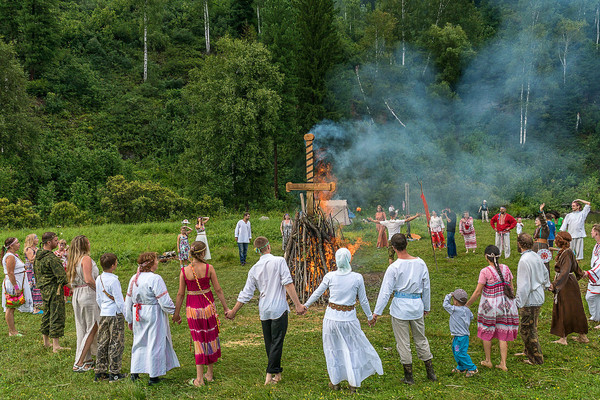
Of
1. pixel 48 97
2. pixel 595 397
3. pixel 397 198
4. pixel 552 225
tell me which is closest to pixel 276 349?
pixel 595 397

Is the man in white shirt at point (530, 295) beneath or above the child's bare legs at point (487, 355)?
above

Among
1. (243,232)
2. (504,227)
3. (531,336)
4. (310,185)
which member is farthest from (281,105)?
(531,336)

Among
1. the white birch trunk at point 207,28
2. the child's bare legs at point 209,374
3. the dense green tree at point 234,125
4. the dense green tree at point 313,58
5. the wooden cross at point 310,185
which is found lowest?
the child's bare legs at point 209,374

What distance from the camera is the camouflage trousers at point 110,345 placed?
6500 millimetres

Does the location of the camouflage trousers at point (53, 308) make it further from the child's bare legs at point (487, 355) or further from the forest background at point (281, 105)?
the forest background at point (281, 105)

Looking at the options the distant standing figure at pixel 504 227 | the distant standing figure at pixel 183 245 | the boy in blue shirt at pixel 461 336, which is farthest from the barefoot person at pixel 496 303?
the distant standing figure at pixel 183 245

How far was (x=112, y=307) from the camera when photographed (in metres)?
6.59

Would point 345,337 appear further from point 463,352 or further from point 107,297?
point 107,297

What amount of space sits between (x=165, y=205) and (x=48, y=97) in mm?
18958

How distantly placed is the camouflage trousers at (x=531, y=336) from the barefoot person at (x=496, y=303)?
370mm

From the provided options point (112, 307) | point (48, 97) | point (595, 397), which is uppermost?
point (48, 97)

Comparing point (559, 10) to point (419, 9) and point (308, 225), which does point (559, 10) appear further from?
point (308, 225)

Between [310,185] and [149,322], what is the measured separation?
5.43 metres

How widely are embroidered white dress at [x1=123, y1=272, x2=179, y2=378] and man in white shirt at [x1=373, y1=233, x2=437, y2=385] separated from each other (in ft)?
9.60
